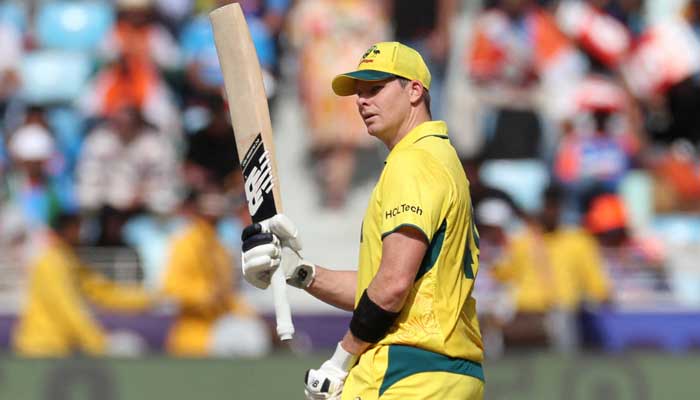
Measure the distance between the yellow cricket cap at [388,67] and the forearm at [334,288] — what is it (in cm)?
66

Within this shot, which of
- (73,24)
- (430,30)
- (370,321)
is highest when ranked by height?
(73,24)

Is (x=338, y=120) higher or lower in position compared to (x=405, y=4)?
lower

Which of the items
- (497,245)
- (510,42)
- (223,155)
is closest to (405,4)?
(510,42)

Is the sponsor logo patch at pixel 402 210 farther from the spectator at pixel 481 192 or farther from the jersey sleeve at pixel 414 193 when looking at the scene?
the spectator at pixel 481 192

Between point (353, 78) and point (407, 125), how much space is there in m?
0.23

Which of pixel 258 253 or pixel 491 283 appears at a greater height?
pixel 258 253

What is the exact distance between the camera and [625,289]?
10.0 m

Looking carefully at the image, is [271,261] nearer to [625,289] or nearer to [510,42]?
[625,289]

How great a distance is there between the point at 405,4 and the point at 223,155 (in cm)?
209

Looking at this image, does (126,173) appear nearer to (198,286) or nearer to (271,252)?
(198,286)

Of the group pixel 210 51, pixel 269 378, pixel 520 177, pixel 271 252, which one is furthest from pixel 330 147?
pixel 271 252

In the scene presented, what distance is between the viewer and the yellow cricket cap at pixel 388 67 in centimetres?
443

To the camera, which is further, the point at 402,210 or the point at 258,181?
the point at 258,181

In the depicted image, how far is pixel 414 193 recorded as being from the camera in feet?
13.8
